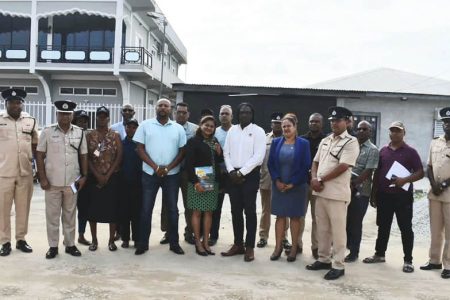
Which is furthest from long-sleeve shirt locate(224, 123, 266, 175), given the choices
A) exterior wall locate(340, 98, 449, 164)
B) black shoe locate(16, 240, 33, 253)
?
exterior wall locate(340, 98, 449, 164)

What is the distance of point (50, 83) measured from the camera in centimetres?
2112

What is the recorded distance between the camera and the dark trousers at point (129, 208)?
225 inches

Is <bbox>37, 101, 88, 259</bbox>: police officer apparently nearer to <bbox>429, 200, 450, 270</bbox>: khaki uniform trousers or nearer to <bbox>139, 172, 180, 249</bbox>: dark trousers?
<bbox>139, 172, 180, 249</bbox>: dark trousers

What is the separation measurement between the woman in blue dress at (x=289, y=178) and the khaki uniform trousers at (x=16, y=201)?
317cm

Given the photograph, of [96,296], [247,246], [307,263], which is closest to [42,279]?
[96,296]

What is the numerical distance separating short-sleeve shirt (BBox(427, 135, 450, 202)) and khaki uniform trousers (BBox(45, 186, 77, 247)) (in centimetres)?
445

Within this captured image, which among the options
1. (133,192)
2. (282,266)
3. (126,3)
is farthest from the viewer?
(126,3)

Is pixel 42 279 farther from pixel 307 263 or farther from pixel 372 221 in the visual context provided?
pixel 372 221

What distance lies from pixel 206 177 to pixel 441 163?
2.86 m

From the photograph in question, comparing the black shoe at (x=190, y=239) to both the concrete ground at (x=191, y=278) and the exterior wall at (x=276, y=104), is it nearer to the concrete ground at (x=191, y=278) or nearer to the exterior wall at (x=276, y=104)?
the concrete ground at (x=191, y=278)

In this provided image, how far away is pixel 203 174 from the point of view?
5.52 meters

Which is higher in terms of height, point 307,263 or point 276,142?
point 276,142

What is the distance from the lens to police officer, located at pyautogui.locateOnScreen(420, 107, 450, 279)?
199 inches

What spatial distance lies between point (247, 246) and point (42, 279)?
2385mm
